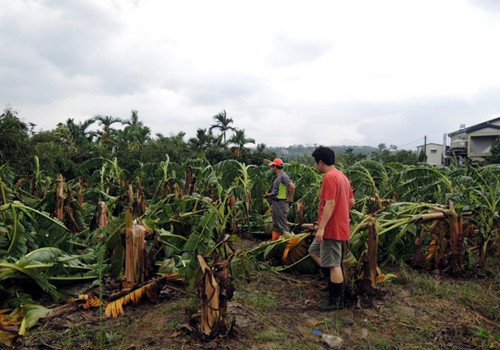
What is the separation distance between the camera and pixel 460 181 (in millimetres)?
6688

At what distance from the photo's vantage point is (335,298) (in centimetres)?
427

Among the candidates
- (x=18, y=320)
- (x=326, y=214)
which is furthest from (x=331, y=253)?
(x=18, y=320)

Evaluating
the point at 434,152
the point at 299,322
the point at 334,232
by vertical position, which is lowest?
the point at 299,322

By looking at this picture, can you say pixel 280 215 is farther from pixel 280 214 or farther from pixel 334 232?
pixel 334 232

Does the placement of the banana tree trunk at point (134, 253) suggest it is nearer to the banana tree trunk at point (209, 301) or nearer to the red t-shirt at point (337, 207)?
the banana tree trunk at point (209, 301)

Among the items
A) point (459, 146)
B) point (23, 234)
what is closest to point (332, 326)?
point (23, 234)

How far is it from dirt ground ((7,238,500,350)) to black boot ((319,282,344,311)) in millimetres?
71

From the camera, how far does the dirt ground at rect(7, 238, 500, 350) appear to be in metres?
3.44

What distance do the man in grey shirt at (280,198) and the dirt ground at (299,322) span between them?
2.49m

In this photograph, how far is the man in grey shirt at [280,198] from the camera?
743 cm

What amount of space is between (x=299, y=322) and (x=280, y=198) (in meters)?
3.68

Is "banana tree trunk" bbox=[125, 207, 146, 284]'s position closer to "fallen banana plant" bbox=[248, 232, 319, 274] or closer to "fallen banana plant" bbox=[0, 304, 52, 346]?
"fallen banana plant" bbox=[0, 304, 52, 346]

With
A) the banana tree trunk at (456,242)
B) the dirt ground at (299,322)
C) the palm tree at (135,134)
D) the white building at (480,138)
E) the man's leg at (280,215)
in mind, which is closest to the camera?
the dirt ground at (299,322)

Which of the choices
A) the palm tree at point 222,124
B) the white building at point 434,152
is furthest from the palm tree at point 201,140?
the white building at point 434,152
